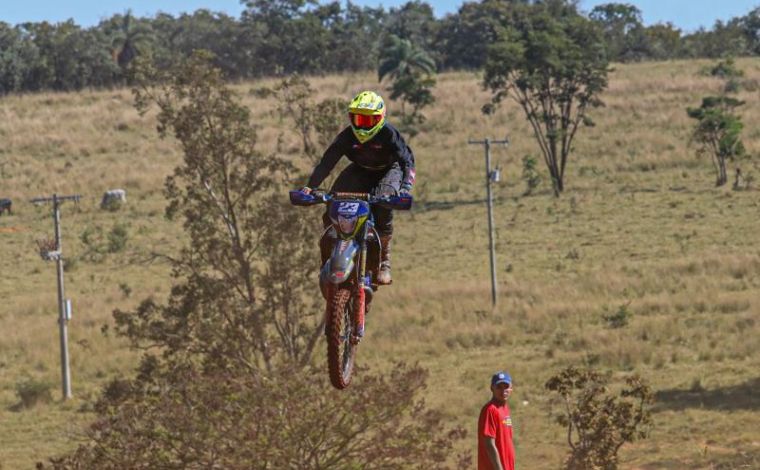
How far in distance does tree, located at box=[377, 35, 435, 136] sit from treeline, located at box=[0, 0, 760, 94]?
21.5 m

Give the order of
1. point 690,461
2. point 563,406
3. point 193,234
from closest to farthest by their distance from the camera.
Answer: point 690,461
point 193,234
point 563,406

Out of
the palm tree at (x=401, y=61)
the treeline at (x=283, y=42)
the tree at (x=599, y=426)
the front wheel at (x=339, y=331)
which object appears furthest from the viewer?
the treeline at (x=283, y=42)

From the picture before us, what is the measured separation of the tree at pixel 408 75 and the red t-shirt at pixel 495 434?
83.5 metres

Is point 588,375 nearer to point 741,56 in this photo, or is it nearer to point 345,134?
point 345,134

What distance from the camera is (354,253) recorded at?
43.2ft

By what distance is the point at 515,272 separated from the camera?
215 feet

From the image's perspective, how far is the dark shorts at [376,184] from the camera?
13633 millimetres

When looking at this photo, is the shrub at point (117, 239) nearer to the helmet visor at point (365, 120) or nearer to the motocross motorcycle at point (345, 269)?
the motocross motorcycle at point (345, 269)

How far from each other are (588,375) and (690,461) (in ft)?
21.5

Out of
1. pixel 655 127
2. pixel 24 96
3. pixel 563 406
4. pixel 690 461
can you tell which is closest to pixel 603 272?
pixel 563 406

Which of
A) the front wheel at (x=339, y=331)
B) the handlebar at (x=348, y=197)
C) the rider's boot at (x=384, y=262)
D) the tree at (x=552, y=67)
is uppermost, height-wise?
the tree at (x=552, y=67)

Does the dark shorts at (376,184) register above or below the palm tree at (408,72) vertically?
below

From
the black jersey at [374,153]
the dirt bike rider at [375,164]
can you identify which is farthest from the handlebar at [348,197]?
the black jersey at [374,153]

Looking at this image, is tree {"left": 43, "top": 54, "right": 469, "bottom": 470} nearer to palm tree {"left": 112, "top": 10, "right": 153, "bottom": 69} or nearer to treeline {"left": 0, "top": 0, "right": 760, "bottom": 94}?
treeline {"left": 0, "top": 0, "right": 760, "bottom": 94}
